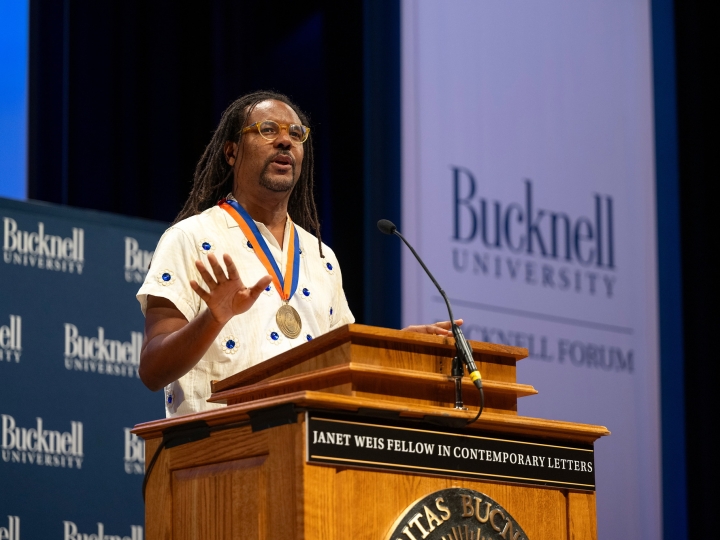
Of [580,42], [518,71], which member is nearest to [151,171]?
[518,71]

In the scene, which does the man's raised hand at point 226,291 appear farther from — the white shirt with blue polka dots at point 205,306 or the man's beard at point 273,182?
the man's beard at point 273,182

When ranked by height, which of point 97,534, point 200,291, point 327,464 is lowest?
point 97,534

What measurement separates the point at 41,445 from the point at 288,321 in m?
1.29

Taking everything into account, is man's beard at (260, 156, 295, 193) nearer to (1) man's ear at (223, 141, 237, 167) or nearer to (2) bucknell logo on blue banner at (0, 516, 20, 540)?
(1) man's ear at (223, 141, 237, 167)

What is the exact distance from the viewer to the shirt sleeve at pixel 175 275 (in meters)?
2.18

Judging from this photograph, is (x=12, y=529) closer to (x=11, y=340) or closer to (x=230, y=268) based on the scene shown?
(x=11, y=340)

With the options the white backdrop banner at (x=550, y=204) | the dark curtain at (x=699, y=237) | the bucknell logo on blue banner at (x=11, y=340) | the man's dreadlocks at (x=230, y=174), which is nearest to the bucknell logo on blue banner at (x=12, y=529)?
the bucknell logo on blue banner at (x=11, y=340)

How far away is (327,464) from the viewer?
165 centimetres

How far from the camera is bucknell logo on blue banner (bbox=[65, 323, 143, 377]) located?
338 centimetres

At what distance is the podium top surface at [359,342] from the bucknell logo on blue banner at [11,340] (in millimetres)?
1453

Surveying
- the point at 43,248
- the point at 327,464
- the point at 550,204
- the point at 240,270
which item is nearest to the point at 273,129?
the point at 240,270

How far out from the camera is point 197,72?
4.40 metres

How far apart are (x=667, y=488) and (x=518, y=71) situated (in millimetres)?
1915

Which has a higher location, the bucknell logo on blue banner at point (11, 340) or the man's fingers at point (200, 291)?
the bucknell logo on blue banner at point (11, 340)
